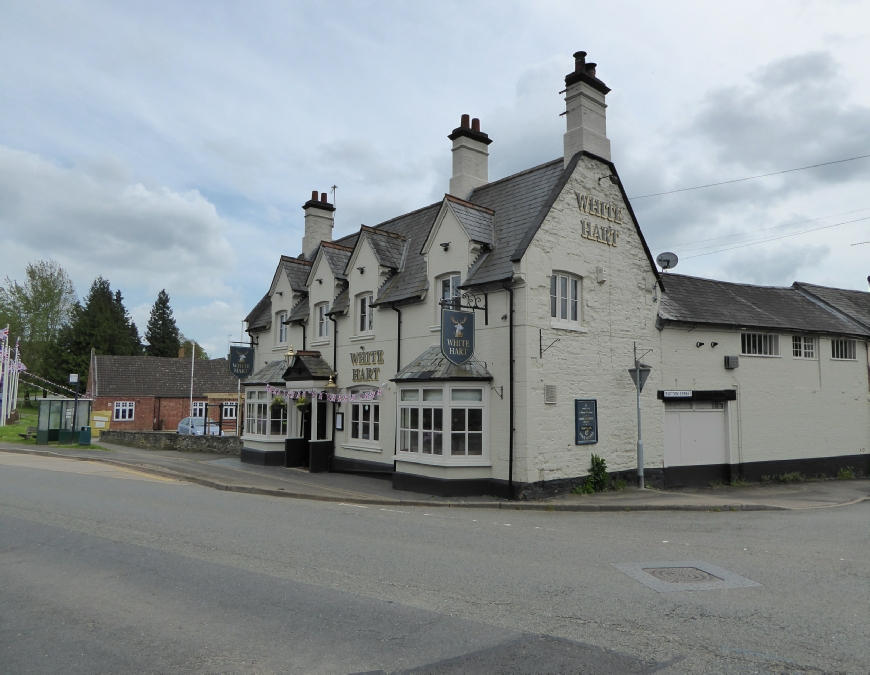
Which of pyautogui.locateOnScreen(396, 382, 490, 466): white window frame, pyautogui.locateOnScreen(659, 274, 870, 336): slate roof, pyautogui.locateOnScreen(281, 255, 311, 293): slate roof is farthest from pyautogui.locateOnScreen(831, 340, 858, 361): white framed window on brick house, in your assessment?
pyautogui.locateOnScreen(281, 255, 311, 293): slate roof

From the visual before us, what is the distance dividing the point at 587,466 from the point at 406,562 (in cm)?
872

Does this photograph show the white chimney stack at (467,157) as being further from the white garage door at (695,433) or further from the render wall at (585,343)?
the white garage door at (695,433)

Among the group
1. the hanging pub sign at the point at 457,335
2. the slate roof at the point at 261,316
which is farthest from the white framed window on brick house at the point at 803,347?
the slate roof at the point at 261,316

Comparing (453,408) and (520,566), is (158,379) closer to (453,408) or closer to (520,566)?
(453,408)

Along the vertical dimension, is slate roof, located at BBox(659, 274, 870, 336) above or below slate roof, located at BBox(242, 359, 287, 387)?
above

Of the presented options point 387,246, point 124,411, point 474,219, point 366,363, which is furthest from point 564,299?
point 124,411

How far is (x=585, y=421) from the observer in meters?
15.7

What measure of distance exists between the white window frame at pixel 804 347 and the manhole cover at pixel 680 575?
15.4 meters

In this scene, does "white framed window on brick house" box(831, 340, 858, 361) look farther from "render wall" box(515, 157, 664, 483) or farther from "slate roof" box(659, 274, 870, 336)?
"render wall" box(515, 157, 664, 483)

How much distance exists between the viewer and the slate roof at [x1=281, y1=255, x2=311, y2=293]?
24297 mm

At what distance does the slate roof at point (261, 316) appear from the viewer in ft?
86.1

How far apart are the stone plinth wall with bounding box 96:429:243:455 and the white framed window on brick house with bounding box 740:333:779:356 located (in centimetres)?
1882

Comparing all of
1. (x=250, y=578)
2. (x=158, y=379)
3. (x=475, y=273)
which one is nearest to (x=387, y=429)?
(x=475, y=273)

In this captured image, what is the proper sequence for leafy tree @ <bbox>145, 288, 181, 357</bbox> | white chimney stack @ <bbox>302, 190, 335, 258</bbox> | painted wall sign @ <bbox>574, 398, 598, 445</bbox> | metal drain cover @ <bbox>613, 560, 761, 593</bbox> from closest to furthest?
metal drain cover @ <bbox>613, 560, 761, 593</bbox> → painted wall sign @ <bbox>574, 398, 598, 445</bbox> → white chimney stack @ <bbox>302, 190, 335, 258</bbox> → leafy tree @ <bbox>145, 288, 181, 357</bbox>
